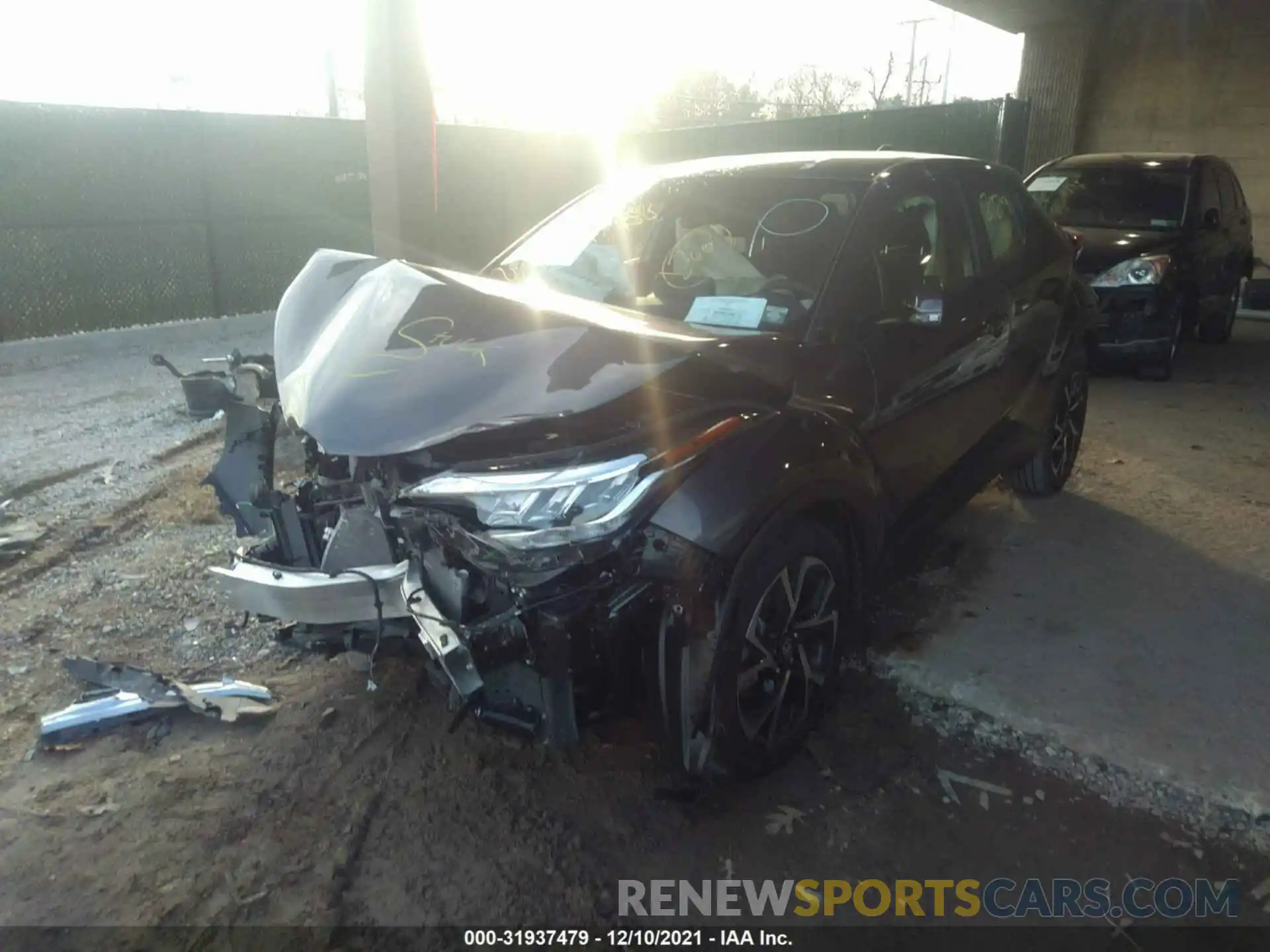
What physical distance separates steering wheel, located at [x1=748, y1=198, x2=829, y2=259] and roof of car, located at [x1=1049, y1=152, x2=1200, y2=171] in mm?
6538

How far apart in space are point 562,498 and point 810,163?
2043 millimetres

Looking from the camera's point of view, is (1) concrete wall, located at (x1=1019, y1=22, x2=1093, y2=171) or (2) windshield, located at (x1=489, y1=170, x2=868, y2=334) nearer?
(2) windshield, located at (x1=489, y1=170, x2=868, y2=334)

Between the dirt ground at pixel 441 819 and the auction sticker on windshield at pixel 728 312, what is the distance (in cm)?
134

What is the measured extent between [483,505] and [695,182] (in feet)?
6.64

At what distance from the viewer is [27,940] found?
6.94 feet

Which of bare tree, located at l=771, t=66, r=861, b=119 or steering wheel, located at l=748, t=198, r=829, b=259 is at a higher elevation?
bare tree, located at l=771, t=66, r=861, b=119

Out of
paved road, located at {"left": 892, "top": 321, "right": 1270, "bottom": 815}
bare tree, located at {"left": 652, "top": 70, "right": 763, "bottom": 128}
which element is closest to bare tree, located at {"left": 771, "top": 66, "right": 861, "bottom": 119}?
bare tree, located at {"left": 652, "top": 70, "right": 763, "bottom": 128}

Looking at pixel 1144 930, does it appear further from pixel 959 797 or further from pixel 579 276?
pixel 579 276

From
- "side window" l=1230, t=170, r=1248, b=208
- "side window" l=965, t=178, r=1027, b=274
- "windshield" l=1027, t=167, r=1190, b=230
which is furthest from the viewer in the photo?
"side window" l=1230, t=170, r=1248, b=208

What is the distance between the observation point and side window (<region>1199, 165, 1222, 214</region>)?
788cm

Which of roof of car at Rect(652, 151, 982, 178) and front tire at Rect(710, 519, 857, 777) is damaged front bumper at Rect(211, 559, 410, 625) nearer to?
front tire at Rect(710, 519, 857, 777)

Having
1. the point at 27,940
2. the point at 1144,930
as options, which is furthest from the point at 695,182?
the point at 27,940

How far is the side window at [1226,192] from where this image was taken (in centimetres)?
842

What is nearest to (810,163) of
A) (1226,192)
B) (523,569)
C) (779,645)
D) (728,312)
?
(728,312)
